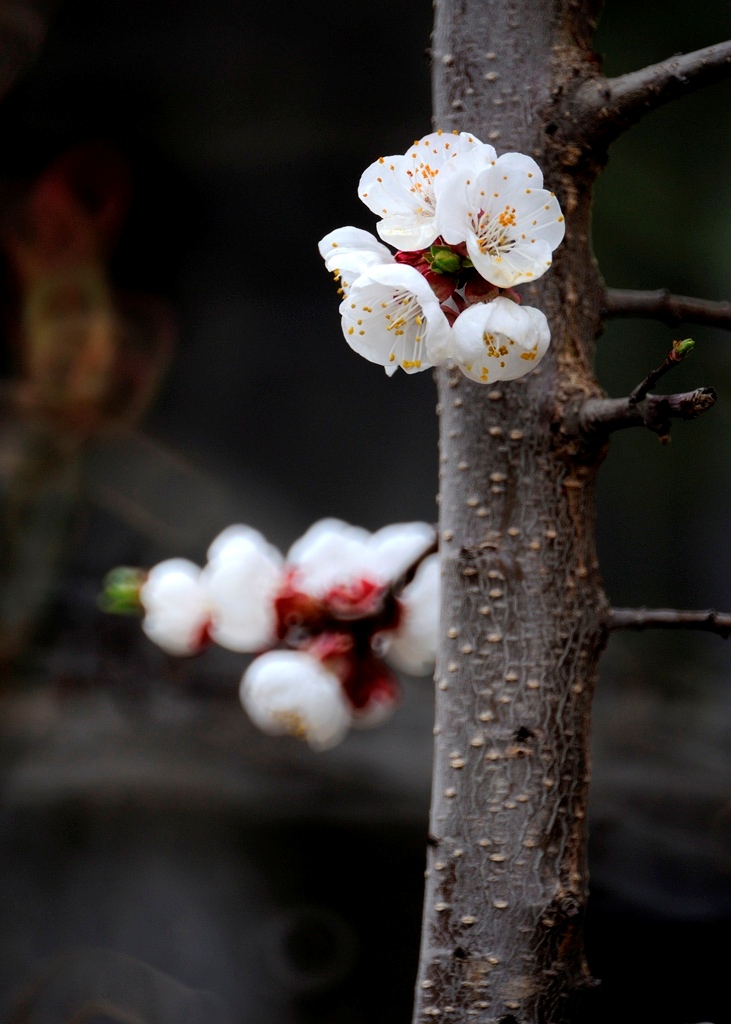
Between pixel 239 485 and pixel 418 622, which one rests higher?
pixel 239 485

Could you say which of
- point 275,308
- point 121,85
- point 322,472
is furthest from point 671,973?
point 121,85

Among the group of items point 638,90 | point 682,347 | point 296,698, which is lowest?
point 296,698

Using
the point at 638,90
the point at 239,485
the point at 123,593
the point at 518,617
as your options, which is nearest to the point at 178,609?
the point at 123,593

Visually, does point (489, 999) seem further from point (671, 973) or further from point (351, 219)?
point (351, 219)

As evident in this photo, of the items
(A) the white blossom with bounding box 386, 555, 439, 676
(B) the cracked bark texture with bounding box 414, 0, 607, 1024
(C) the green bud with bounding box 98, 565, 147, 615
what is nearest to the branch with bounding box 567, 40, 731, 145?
(B) the cracked bark texture with bounding box 414, 0, 607, 1024

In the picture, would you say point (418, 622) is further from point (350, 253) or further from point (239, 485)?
point (239, 485)
